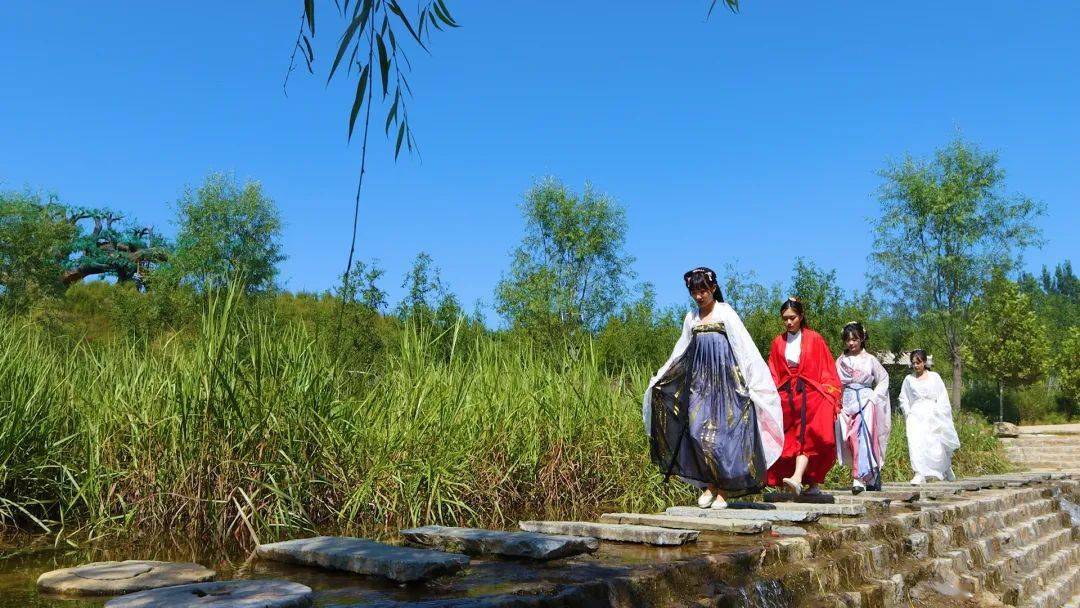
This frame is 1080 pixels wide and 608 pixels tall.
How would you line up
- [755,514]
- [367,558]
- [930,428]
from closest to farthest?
1. [367,558]
2. [755,514]
3. [930,428]

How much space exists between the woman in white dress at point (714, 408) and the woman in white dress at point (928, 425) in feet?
20.1

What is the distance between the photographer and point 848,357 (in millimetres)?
9570

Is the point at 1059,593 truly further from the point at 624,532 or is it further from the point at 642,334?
the point at 642,334

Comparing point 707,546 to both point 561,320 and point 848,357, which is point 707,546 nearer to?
point 848,357

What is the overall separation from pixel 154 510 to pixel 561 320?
3225cm

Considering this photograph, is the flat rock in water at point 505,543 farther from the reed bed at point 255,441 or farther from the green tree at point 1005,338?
the green tree at point 1005,338

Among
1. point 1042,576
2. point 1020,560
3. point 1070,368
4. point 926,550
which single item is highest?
point 1070,368

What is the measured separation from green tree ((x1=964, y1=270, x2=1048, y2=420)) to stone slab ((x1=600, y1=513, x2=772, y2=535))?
120ft

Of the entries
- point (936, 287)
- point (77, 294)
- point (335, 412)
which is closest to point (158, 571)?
point (335, 412)

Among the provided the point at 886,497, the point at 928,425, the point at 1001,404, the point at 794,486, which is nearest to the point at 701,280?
the point at 794,486

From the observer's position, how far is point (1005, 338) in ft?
130

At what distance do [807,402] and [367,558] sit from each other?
5158 mm

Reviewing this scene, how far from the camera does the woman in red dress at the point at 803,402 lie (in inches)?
295

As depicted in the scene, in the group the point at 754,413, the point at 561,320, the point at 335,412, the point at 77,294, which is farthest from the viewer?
the point at 561,320
